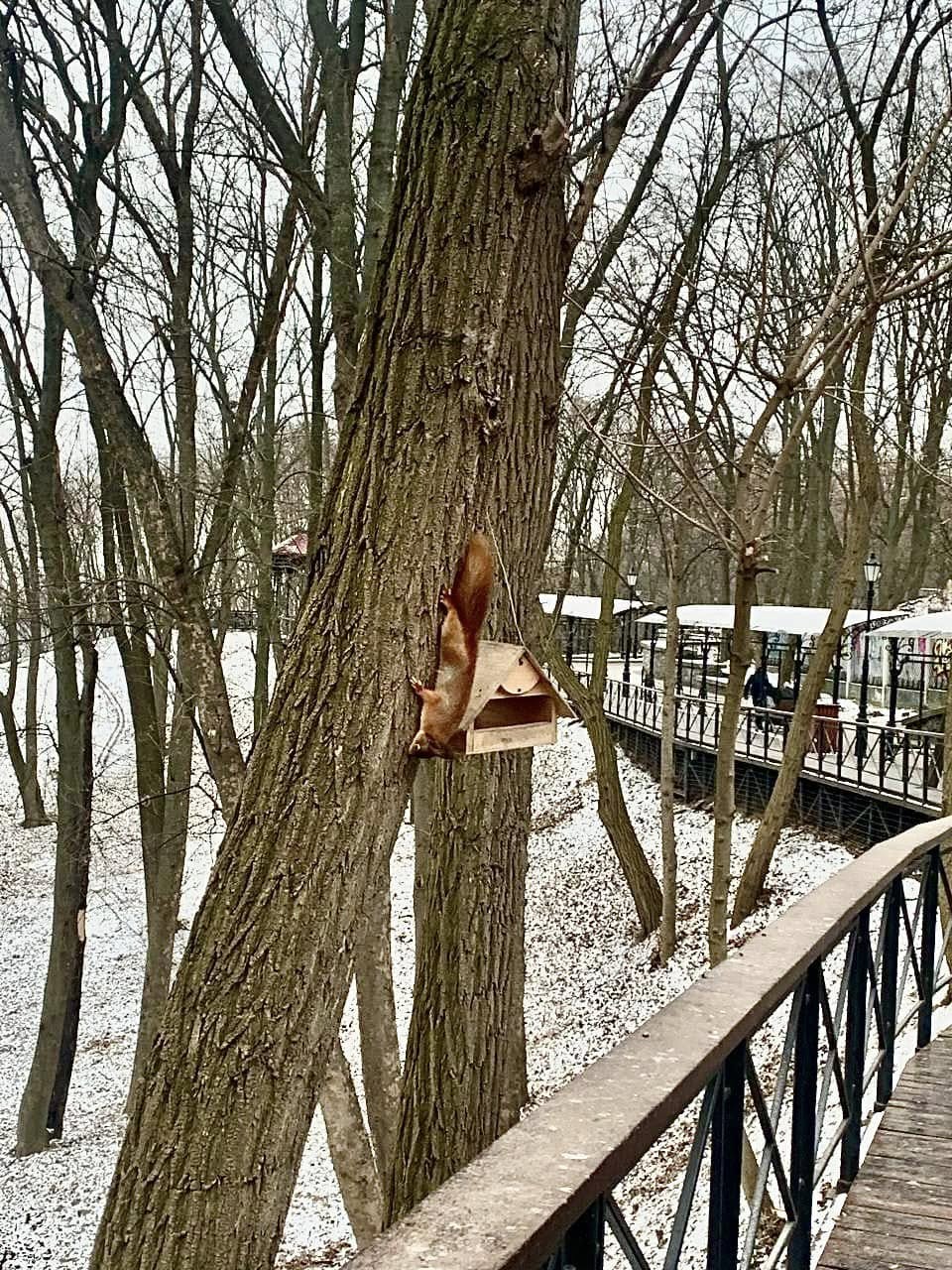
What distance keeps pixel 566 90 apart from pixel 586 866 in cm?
1572

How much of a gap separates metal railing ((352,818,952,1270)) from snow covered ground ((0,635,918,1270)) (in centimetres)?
371

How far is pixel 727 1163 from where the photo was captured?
82.4 inches

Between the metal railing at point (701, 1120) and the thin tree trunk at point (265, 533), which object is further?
the thin tree trunk at point (265, 533)

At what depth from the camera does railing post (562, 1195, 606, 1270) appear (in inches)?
52.0

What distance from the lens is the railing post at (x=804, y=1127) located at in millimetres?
2660

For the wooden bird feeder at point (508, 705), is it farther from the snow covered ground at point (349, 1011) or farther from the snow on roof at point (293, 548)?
the snow on roof at point (293, 548)

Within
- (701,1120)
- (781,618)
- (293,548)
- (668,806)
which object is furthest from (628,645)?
(701,1120)

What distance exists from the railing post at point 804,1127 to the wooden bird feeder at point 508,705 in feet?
2.98

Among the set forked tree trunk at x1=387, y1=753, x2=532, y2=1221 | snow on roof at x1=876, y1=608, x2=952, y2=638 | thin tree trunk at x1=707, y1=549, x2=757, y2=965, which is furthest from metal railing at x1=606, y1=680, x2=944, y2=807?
forked tree trunk at x1=387, y1=753, x2=532, y2=1221

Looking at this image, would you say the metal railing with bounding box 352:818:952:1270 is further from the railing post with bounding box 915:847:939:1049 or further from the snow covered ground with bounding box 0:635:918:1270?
the snow covered ground with bounding box 0:635:918:1270

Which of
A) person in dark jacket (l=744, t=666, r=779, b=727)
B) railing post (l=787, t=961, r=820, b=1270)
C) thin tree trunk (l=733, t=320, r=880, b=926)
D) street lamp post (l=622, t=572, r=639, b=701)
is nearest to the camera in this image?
railing post (l=787, t=961, r=820, b=1270)

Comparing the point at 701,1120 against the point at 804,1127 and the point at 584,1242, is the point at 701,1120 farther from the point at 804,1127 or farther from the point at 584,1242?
the point at 804,1127

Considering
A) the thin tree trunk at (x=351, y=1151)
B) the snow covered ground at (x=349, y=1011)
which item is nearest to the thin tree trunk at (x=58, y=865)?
the snow covered ground at (x=349, y=1011)

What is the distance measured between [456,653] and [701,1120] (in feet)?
4.21
